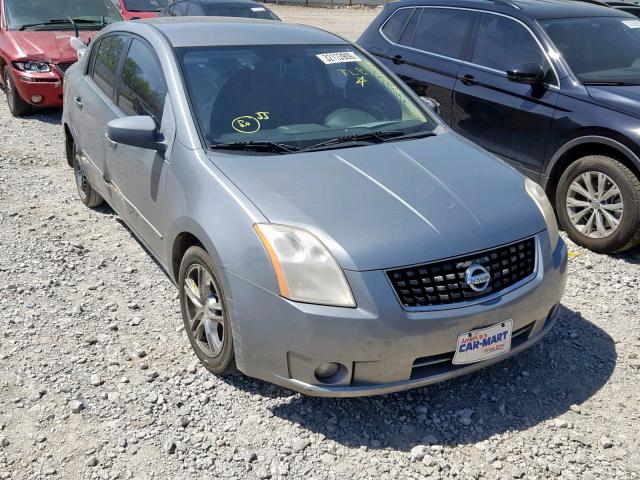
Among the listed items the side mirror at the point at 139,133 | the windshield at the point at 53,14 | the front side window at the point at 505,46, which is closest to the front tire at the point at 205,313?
the side mirror at the point at 139,133

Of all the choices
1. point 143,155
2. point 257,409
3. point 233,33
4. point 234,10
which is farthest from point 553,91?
point 234,10

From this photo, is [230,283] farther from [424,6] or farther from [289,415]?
[424,6]

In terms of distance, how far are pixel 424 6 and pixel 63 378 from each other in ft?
16.5

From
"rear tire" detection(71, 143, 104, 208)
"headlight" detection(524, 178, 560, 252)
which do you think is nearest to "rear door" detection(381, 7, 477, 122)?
"headlight" detection(524, 178, 560, 252)

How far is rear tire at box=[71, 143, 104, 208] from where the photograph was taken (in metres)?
5.32

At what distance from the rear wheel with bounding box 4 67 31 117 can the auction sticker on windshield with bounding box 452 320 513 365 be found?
7428 millimetres

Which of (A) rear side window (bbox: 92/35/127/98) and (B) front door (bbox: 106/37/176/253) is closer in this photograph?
(B) front door (bbox: 106/37/176/253)

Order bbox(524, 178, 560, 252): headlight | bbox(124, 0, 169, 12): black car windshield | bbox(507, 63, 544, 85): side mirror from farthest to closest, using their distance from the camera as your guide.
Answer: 1. bbox(124, 0, 169, 12): black car windshield
2. bbox(507, 63, 544, 85): side mirror
3. bbox(524, 178, 560, 252): headlight

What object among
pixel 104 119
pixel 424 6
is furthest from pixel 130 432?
pixel 424 6

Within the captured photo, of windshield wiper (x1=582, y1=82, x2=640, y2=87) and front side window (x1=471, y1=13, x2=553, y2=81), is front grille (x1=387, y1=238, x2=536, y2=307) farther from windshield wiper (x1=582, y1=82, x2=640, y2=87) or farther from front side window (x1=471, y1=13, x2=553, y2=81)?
front side window (x1=471, y1=13, x2=553, y2=81)

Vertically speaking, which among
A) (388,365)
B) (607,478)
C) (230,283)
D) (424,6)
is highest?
(424,6)

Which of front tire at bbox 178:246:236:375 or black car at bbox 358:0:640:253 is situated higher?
black car at bbox 358:0:640:253

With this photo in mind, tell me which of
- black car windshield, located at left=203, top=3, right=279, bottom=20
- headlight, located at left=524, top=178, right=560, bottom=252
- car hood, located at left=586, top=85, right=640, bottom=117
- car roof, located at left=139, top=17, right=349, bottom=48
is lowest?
black car windshield, located at left=203, top=3, right=279, bottom=20

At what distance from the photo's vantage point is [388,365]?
2719mm
